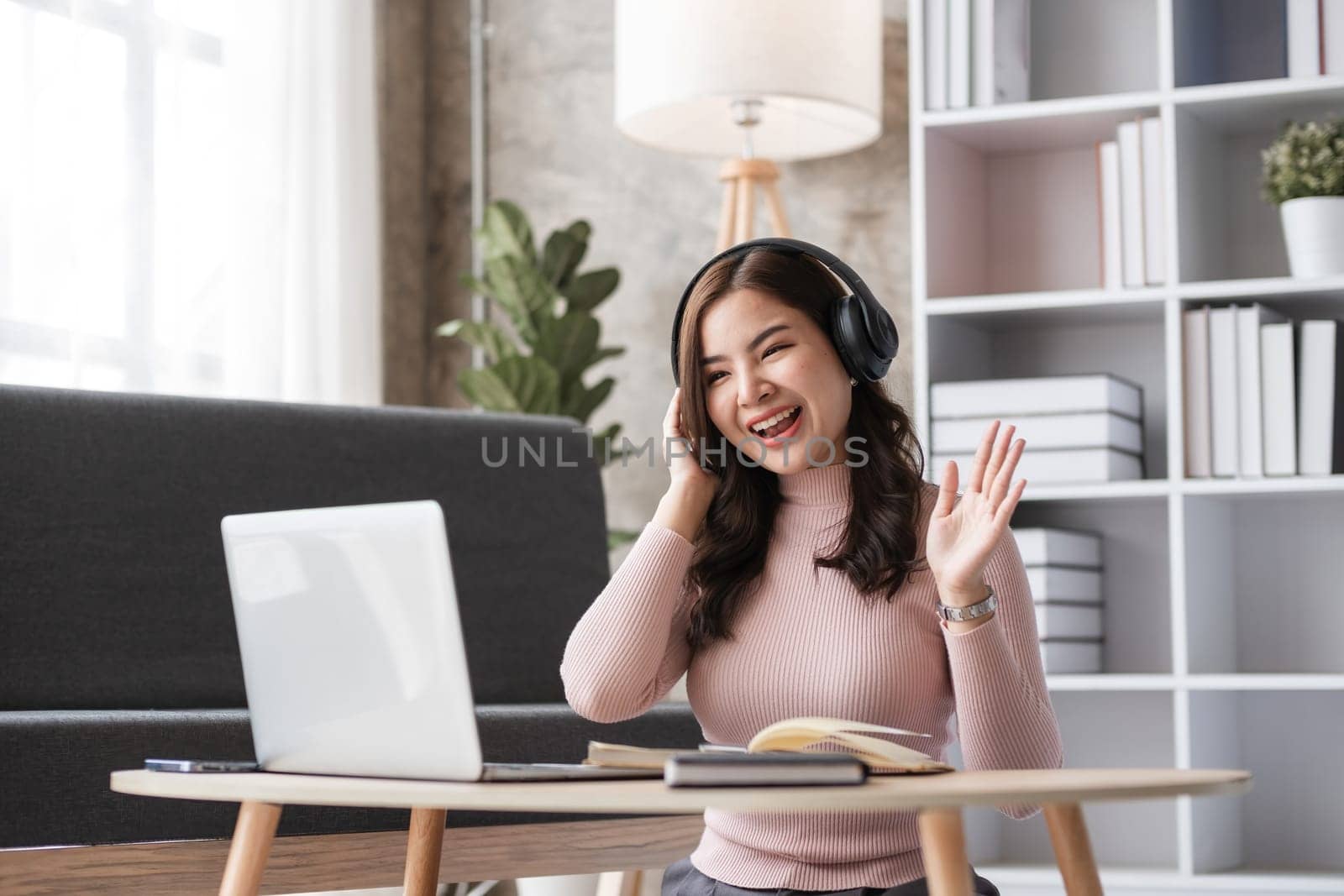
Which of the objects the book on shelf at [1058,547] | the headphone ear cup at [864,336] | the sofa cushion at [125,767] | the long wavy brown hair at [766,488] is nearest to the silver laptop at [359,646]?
the long wavy brown hair at [766,488]

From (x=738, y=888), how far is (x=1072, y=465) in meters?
1.54

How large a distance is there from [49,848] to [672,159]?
2.26m

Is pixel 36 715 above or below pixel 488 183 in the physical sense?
below

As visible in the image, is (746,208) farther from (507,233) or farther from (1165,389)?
(1165,389)

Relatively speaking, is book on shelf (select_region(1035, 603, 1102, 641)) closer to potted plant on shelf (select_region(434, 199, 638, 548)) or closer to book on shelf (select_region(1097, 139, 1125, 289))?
book on shelf (select_region(1097, 139, 1125, 289))

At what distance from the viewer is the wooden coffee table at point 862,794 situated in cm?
81

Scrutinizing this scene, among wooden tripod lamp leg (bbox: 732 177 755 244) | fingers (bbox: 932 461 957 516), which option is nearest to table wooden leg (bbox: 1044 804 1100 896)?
fingers (bbox: 932 461 957 516)

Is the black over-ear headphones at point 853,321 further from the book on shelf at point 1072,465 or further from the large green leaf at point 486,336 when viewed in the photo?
the large green leaf at point 486,336

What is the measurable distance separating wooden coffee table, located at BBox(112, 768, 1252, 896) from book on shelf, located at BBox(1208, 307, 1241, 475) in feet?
5.51

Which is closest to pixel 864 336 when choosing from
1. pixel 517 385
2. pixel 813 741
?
pixel 813 741

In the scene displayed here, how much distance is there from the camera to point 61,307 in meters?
2.77

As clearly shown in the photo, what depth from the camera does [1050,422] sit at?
264 cm

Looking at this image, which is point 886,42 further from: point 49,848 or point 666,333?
point 49,848

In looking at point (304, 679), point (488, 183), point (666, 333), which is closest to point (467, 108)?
point (488, 183)
